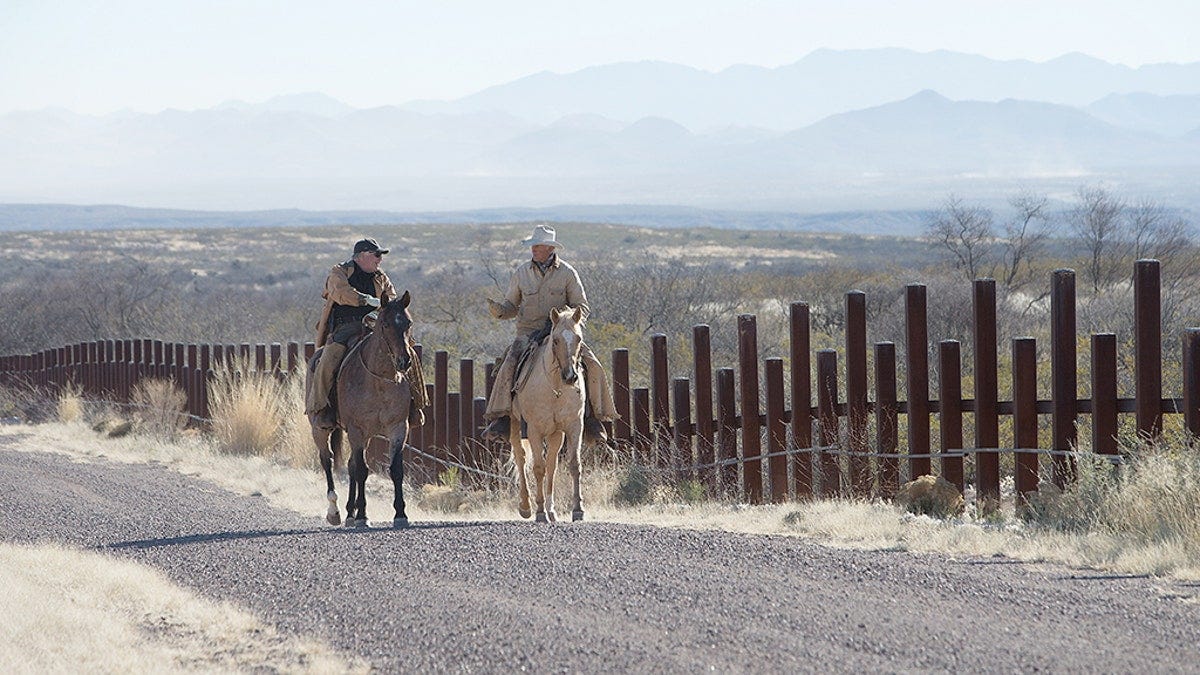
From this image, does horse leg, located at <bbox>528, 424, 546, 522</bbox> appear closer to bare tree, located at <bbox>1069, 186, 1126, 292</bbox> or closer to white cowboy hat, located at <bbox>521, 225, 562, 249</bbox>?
white cowboy hat, located at <bbox>521, 225, 562, 249</bbox>

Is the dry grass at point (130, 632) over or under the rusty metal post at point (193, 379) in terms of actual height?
over

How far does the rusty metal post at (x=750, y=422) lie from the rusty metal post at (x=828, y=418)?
84 centimetres

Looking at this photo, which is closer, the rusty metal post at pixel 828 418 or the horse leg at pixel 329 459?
A: the rusty metal post at pixel 828 418

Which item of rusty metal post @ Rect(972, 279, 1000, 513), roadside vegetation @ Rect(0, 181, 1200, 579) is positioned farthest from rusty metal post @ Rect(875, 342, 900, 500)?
rusty metal post @ Rect(972, 279, 1000, 513)

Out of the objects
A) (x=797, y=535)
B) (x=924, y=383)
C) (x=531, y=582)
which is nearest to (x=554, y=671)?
(x=531, y=582)

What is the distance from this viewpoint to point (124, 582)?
10.4 metres

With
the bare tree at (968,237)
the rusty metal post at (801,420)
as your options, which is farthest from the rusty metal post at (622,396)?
the bare tree at (968,237)

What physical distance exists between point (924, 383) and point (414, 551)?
471 cm

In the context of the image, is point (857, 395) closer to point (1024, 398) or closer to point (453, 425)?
point (1024, 398)

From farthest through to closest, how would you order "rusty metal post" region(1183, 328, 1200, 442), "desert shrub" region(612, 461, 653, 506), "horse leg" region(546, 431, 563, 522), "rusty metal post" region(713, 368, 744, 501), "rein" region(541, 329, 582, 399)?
"desert shrub" region(612, 461, 653, 506) → "rusty metal post" region(713, 368, 744, 501) → "horse leg" region(546, 431, 563, 522) → "rein" region(541, 329, 582, 399) → "rusty metal post" region(1183, 328, 1200, 442)

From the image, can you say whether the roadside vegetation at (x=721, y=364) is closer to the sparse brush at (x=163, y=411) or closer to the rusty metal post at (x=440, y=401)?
the sparse brush at (x=163, y=411)

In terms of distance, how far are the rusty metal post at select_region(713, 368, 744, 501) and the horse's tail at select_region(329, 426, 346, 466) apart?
361 cm

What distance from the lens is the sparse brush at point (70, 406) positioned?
31.6m

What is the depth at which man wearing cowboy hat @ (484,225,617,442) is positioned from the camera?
14570 mm
